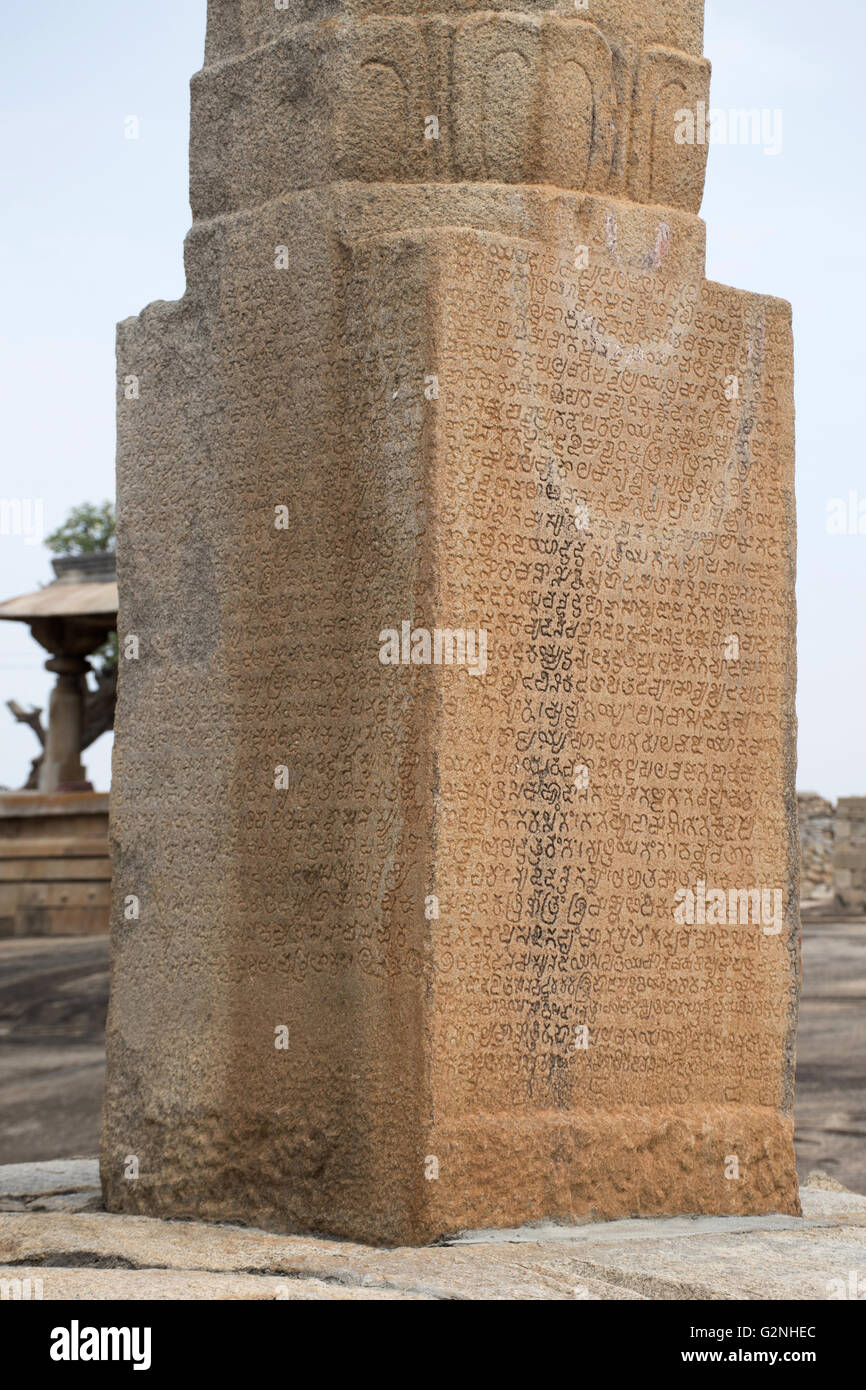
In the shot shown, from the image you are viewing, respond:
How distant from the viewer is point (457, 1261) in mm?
3184

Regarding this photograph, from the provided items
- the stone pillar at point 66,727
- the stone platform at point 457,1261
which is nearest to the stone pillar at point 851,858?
the stone pillar at point 66,727

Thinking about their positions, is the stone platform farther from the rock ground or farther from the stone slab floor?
the rock ground

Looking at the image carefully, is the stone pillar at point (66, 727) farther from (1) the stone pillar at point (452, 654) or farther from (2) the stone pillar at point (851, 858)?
(1) the stone pillar at point (452, 654)

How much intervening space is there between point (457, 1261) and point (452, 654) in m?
1.26

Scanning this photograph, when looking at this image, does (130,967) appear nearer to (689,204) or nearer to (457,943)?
(457,943)

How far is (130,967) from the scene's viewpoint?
13.4 feet

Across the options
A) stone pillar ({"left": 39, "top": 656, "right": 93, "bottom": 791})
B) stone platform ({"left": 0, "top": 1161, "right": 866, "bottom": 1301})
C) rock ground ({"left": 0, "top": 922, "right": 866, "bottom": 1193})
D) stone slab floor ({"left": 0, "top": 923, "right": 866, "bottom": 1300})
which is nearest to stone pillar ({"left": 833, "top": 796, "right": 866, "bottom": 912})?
rock ground ({"left": 0, "top": 922, "right": 866, "bottom": 1193})

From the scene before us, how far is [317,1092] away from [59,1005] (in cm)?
913

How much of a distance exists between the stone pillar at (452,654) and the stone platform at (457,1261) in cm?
13

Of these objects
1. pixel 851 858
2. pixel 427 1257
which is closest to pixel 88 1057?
pixel 427 1257

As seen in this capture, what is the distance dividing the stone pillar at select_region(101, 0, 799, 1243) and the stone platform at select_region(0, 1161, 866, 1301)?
130mm

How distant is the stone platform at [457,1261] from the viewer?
2.91m

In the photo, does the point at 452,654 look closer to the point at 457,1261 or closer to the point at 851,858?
the point at 457,1261
